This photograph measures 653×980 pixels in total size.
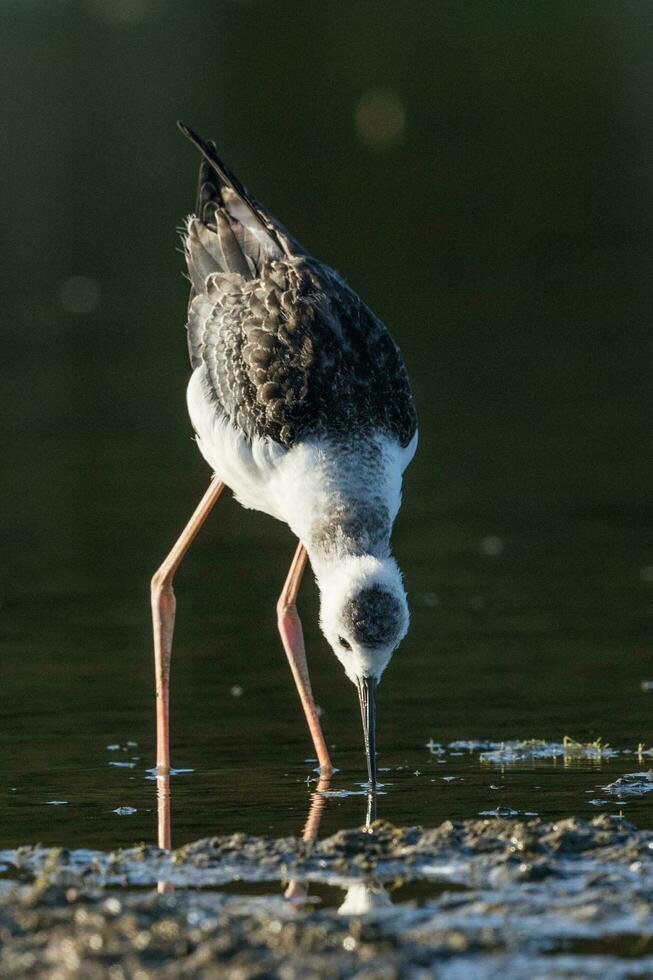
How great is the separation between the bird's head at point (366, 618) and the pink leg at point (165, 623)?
3.73 feet

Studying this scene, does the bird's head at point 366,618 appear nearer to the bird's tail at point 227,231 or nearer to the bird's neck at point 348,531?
the bird's neck at point 348,531

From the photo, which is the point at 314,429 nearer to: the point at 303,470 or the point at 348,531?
the point at 303,470

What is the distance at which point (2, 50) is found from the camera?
48.5 metres

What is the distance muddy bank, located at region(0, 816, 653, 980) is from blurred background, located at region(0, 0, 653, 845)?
33.7 inches

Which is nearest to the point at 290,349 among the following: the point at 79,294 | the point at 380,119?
the point at 79,294

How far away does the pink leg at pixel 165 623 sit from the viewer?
9492mm

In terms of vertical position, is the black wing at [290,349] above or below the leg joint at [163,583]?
above

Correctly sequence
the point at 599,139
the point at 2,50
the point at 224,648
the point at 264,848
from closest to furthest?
1. the point at 264,848
2. the point at 224,648
3. the point at 599,139
4. the point at 2,50

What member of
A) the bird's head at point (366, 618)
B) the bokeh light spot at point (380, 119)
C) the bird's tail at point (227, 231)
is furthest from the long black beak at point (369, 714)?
the bokeh light spot at point (380, 119)

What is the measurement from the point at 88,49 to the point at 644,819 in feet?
145

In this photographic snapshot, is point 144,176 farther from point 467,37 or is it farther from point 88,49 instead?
point 467,37

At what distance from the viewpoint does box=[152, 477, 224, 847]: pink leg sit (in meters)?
9.49

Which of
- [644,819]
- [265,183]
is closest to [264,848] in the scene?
[644,819]

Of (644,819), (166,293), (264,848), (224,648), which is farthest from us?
(166,293)
